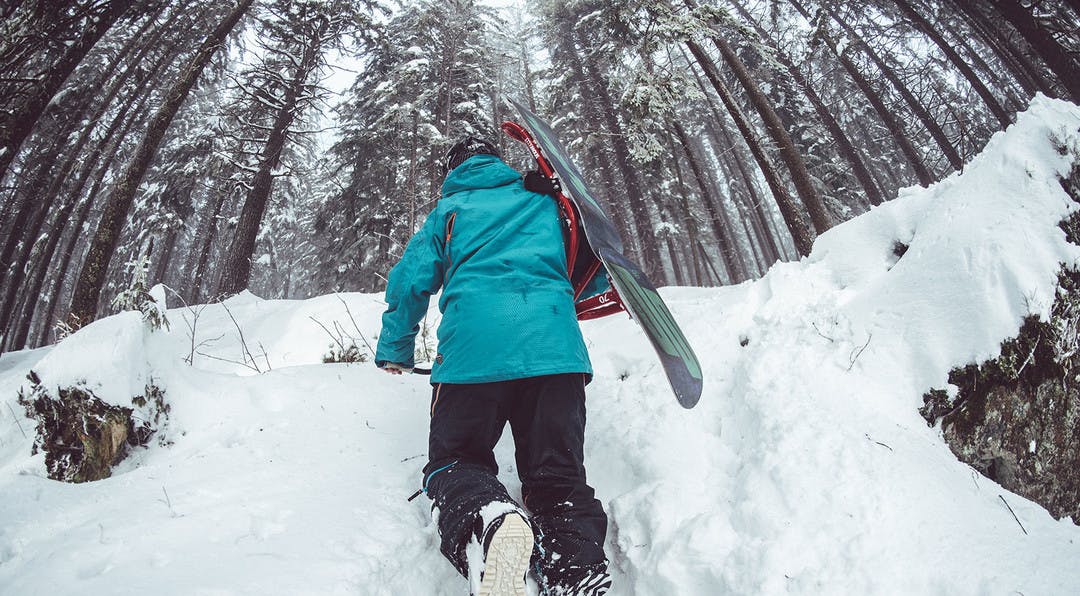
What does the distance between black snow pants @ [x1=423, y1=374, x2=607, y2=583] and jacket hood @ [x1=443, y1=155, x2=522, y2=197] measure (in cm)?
120

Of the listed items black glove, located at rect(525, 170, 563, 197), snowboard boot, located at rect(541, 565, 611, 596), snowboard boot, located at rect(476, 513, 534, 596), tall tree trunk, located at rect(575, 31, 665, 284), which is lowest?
snowboard boot, located at rect(541, 565, 611, 596)

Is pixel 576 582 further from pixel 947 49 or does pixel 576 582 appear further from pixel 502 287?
pixel 947 49

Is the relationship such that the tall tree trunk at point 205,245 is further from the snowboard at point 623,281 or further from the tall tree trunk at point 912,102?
the tall tree trunk at point 912,102

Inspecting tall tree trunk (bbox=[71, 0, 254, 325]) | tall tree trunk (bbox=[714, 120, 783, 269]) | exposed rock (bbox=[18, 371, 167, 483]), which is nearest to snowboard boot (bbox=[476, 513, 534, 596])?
exposed rock (bbox=[18, 371, 167, 483])

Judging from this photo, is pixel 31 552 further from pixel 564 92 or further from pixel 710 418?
pixel 564 92

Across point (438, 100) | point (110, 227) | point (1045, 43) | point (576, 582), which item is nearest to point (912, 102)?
point (1045, 43)

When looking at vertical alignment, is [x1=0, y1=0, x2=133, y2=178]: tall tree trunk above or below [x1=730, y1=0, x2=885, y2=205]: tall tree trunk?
above

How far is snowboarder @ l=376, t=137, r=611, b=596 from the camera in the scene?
5.39 feet

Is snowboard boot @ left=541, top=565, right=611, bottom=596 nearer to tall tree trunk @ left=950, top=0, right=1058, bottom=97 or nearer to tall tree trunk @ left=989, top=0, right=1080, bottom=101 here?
tall tree trunk @ left=989, top=0, right=1080, bottom=101

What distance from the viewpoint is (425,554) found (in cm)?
205

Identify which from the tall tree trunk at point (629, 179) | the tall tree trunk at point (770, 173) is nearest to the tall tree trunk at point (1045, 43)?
the tall tree trunk at point (770, 173)

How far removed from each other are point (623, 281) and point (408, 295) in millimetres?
1179

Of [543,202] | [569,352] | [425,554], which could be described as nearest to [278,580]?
[425,554]

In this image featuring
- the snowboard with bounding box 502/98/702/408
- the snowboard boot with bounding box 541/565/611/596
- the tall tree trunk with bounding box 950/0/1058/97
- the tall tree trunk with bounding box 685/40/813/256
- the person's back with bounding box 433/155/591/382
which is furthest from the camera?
the tall tree trunk with bounding box 950/0/1058/97
